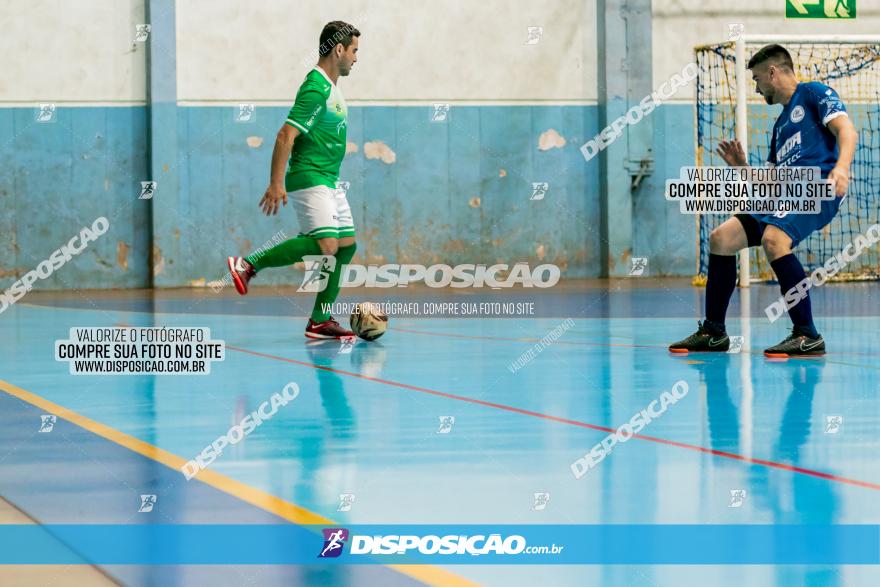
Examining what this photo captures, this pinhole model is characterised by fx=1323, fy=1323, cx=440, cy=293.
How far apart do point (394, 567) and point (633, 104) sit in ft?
55.7

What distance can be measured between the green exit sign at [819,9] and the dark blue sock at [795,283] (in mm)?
13205

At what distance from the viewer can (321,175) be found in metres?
9.06

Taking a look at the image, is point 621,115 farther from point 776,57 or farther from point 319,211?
point 776,57

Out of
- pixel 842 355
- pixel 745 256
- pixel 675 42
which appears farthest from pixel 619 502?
pixel 675 42

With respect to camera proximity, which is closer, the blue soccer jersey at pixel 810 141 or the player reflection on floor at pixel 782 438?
the player reflection on floor at pixel 782 438

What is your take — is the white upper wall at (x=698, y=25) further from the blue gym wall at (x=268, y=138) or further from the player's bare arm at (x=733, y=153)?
the player's bare arm at (x=733, y=153)

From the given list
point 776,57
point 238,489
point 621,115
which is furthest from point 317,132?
point 621,115

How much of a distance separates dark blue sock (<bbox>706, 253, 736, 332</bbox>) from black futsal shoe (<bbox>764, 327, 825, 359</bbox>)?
474 millimetres

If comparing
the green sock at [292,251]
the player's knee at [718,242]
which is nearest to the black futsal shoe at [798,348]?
the player's knee at [718,242]

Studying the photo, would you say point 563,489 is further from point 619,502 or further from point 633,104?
point 633,104

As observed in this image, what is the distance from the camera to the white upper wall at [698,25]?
19531mm

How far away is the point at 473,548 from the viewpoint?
316 cm

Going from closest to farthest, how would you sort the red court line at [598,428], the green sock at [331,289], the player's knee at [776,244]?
the red court line at [598,428]
the player's knee at [776,244]
the green sock at [331,289]

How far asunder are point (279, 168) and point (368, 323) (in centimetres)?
127
